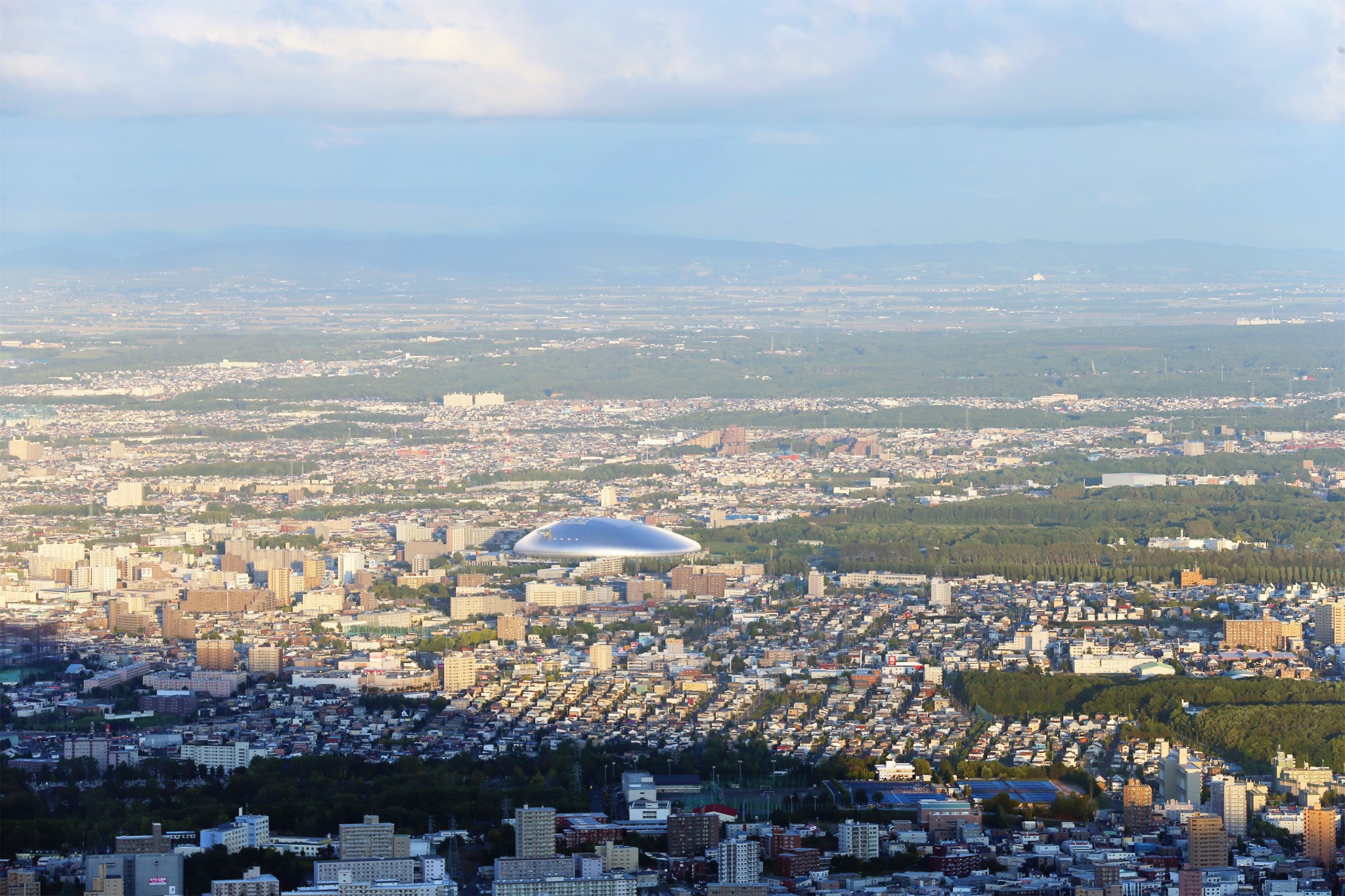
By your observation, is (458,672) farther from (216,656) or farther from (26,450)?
(26,450)

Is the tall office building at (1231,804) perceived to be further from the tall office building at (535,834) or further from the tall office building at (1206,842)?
the tall office building at (535,834)

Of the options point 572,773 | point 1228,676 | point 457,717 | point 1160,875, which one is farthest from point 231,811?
point 1228,676

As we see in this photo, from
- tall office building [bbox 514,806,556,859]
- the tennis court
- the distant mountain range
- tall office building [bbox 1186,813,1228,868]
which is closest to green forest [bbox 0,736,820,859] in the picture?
tall office building [bbox 514,806,556,859]

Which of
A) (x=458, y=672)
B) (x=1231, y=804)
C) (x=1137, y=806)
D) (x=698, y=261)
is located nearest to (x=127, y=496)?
(x=458, y=672)

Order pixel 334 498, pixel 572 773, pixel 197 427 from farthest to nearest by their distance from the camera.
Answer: pixel 197 427
pixel 334 498
pixel 572 773

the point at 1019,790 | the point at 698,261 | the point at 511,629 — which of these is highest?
the point at 698,261

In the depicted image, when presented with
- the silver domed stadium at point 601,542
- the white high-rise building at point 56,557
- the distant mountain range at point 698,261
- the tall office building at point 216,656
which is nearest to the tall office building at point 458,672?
the tall office building at point 216,656

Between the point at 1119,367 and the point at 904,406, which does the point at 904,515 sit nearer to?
the point at 904,406
